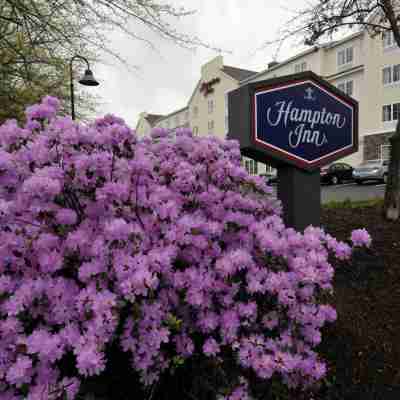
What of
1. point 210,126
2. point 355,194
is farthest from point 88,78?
point 210,126

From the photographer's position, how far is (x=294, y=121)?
2.97 meters

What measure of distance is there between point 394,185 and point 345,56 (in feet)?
82.6

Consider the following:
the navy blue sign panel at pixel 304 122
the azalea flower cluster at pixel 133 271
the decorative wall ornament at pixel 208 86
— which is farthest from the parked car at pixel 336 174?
the decorative wall ornament at pixel 208 86

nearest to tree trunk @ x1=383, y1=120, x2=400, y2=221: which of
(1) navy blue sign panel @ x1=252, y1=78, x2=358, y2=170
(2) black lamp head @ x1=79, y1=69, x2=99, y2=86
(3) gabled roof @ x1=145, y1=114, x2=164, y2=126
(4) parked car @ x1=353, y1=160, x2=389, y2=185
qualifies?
(1) navy blue sign panel @ x1=252, y1=78, x2=358, y2=170

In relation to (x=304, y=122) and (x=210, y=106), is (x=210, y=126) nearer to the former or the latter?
(x=210, y=106)

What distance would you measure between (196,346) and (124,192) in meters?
0.89

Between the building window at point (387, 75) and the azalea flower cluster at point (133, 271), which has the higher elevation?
the building window at point (387, 75)

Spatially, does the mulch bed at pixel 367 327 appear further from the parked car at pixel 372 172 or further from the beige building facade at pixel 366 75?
the beige building facade at pixel 366 75

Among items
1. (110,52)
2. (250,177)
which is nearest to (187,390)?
(250,177)

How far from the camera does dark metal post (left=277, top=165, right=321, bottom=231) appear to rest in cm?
305

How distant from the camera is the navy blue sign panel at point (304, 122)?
2.82 meters

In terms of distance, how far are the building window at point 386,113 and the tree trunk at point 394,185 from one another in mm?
20907

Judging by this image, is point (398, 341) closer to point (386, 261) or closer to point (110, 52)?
point (386, 261)

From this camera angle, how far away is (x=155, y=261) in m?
1.26
